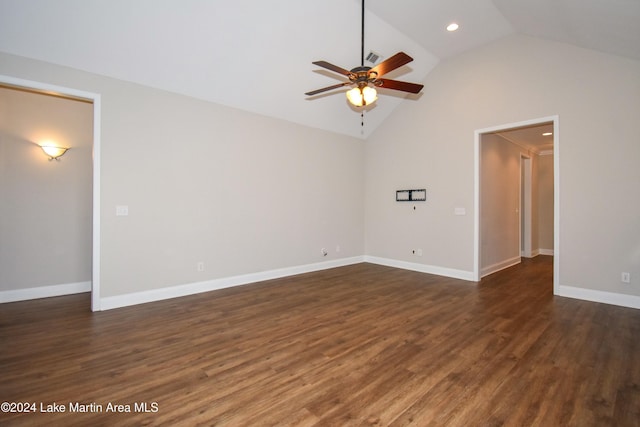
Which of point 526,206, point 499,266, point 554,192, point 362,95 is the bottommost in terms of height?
point 499,266

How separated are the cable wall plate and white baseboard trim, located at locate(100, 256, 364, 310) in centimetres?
201

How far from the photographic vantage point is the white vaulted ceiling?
9.79 ft

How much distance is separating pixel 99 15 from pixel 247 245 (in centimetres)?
340

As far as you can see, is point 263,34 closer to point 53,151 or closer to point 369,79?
point 369,79

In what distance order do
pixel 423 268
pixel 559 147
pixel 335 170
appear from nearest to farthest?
pixel 559 147, pixel 423 268, pixel 335 170

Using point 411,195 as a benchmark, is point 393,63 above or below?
above

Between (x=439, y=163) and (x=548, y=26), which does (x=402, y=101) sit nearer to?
(x=439, y=163)

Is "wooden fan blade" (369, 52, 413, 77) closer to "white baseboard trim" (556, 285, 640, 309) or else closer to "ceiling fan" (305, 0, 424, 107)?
"ceiling fan" (305, 0, 424, 107)

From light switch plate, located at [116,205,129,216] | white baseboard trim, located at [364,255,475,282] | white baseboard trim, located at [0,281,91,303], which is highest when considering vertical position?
light switch plate, located at [116,205,129,216]

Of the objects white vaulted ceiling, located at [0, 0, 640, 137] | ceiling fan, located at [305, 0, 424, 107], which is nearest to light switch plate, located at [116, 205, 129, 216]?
white vaulted ceiling, located at [0, 0, 640, 137]

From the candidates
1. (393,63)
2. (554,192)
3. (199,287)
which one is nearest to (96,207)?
(199,287)

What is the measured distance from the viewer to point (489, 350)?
2609 millimetres

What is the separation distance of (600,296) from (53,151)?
7.92 meters

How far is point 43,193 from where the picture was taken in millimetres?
4184
